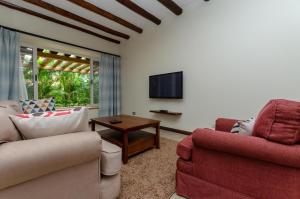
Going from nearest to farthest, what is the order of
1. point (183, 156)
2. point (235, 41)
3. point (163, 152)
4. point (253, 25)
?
point (183, 156)
point (163, 152)
point (253, 25)
point (235, 41)

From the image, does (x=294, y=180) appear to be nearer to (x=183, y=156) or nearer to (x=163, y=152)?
(x=183, y=156)

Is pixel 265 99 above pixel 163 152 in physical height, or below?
above

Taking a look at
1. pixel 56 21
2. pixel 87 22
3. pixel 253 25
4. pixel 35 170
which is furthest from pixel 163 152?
pixel 56 21

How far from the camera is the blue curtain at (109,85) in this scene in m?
4.65

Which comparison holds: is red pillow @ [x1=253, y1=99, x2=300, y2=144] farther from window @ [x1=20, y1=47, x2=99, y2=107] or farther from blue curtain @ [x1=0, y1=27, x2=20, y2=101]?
window @ [x1=20, y1=47, x2=99, y2=107]

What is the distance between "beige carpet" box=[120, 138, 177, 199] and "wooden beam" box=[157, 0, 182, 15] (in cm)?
274

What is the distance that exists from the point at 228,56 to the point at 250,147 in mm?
2280

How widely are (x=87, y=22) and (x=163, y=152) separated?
3.36m

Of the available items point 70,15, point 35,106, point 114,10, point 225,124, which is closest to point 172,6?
point 114,10

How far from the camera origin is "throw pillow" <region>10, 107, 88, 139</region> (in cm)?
103

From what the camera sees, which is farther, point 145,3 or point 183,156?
point 145,3

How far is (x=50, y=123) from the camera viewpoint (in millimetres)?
1090

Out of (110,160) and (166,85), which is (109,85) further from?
(110,160)

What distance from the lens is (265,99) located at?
253 cm
